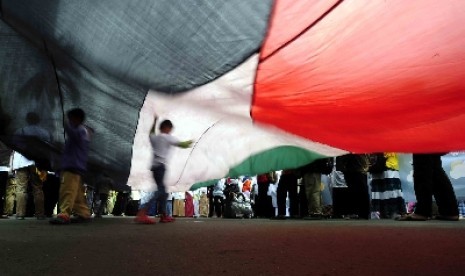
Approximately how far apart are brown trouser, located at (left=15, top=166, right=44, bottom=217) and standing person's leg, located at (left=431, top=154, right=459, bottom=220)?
5.16 metres

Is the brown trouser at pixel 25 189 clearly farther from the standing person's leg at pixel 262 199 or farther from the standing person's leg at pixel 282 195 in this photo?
the standing person's leg at pixel 262 199

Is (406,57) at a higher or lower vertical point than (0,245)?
higher

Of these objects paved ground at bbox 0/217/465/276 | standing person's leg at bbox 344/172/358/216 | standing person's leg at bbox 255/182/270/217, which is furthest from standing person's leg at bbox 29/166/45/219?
standing person's leg at bbox 344/172/358/216

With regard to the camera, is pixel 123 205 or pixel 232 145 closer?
pixel 232 145

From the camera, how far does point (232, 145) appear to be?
3.67 m

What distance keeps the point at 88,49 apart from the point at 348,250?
1902 mm

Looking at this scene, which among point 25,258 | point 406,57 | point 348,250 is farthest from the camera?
point 406,57

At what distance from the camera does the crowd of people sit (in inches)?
155

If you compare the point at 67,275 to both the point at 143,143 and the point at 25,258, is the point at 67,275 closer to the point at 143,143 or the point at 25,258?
the point at 25,258

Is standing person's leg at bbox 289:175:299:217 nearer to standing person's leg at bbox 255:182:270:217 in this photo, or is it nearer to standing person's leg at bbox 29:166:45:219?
standing person's leg at bbox 255:182:270:217

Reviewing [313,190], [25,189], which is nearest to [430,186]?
[313,190]

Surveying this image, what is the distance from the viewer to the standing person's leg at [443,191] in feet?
15.1

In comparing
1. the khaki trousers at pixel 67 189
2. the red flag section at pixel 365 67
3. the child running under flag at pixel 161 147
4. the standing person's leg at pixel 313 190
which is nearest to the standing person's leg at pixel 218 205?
the standing person's leg at pixel 313 190

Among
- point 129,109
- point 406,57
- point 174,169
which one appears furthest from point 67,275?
point 174,169
